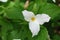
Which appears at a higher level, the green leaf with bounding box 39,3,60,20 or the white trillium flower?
the green leaf with bounding box 39,3,60,20

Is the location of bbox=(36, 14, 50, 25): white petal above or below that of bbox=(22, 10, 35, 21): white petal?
below

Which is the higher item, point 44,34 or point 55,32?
point 44,34

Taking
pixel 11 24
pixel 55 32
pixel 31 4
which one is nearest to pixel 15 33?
pixel 11 24

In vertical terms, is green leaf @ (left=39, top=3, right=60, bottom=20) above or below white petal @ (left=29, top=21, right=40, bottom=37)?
above

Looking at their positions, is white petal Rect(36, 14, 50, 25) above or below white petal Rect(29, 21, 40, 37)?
above

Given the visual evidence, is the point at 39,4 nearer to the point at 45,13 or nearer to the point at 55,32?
the point at 45,13

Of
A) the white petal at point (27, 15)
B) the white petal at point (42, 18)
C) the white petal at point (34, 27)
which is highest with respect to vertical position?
the white petal at point (27, 15)

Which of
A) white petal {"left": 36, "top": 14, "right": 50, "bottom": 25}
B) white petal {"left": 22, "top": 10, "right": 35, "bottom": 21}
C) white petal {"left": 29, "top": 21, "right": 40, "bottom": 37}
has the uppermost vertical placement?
white petal {"left": 22, "top": 10, "right": 35, "bottom": 21}

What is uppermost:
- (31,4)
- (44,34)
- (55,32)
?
(31,4)
